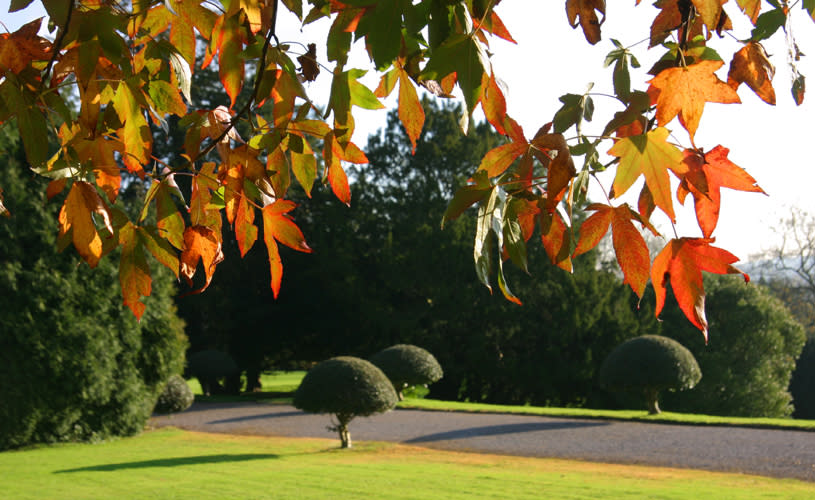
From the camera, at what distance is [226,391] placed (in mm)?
24531

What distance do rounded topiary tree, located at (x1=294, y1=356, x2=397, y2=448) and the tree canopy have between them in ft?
31.7

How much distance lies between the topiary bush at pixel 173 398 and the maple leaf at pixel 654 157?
50.2ft

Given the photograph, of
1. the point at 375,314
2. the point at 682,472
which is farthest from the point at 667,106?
the point at 375,314

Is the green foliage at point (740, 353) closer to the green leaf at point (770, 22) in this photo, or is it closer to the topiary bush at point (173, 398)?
the topiary bush at point (173, 398)

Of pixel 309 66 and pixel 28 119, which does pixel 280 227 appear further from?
pixel 28 119

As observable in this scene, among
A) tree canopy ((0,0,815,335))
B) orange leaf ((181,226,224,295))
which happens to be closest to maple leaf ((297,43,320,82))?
tree canopy ((0,0,815,335))

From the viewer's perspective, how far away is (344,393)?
11.2m

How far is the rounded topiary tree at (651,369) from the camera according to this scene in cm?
1441

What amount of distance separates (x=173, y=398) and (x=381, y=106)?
14.9 metres

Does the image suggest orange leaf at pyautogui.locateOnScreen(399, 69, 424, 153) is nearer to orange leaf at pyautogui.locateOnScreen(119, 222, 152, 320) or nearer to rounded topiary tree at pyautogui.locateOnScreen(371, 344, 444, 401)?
orange leaf at pyautogui.locateOnScreen(119, 222, 152, 320)

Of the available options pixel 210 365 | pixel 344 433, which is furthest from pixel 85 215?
pixel 210 365

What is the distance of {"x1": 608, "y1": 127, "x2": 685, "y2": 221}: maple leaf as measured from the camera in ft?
3.29

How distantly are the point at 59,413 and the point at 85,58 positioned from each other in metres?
10.9

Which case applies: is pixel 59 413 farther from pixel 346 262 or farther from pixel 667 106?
pixel 346 262
